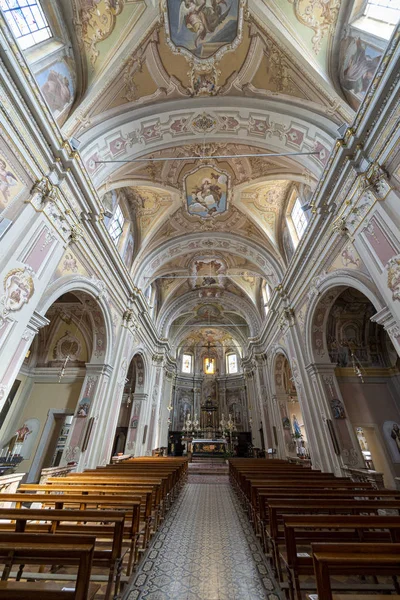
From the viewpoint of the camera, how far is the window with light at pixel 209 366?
87.6 ft

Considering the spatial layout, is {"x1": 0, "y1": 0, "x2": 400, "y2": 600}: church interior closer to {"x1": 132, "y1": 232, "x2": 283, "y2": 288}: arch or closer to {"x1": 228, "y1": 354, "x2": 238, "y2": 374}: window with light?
{"x1": 132, "y1": 232, "x2": 283, "y2": 288}: arch

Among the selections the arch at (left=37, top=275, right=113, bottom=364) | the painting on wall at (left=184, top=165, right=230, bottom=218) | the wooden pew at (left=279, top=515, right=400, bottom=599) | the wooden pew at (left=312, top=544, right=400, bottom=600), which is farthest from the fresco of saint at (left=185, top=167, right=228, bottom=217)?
the wooden pew at (left=312, top=544, right=400, bottom=600)

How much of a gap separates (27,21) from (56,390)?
11.3 metres

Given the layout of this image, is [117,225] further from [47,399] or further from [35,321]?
[47,399]

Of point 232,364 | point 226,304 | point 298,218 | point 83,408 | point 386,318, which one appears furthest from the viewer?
point 232,364

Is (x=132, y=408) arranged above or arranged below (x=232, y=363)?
below

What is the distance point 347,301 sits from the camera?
10.5 metres

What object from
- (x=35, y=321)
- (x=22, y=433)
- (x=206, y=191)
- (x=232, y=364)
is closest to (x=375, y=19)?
(x=206, y=191)

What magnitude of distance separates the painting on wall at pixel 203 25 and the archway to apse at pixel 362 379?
8277mm

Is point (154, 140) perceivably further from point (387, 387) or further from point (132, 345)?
point (387, 387)

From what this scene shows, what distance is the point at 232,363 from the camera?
88.1 feet

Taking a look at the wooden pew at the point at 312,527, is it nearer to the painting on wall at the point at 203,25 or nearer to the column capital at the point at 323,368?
the column capital at the point at 323,368

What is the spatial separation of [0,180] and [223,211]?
9.54 m

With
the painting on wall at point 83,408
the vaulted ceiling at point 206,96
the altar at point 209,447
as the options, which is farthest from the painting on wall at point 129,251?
the altar at point 209,447
